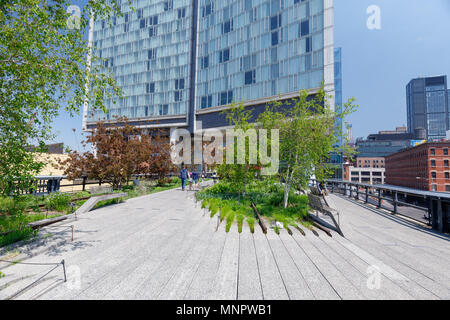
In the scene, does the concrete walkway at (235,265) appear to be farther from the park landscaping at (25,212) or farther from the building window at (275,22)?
the building window at (275,22)

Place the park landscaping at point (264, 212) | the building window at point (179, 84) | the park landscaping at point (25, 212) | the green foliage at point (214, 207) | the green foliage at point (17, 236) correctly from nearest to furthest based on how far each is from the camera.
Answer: the green foliage at point (17, 236), the park landscaping at point (25, 212), the park landscaping at point (264, 212), the green foliage at point (214, 207), the building window at point (179, 84)

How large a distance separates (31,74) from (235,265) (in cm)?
625

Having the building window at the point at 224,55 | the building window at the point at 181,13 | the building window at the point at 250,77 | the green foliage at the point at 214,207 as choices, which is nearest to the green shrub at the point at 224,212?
the green foliage at the point at 214,207

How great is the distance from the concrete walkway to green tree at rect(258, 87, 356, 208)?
3.05 metres

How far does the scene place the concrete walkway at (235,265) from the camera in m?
3.13

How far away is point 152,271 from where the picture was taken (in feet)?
12.2

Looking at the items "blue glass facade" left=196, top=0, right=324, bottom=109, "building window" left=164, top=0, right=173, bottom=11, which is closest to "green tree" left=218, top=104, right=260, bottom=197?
"blue glass facade" left=196, top=0, right=324, bottom=109

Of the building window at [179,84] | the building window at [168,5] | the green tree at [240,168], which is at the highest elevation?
the building window at [168,5]

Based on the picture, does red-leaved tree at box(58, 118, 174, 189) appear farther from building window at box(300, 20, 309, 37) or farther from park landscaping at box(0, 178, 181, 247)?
building window at box(300, 20, 309, 37)

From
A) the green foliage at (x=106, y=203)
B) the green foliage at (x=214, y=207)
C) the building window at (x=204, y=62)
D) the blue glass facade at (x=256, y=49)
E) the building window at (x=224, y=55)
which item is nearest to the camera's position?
the green foliage at (x=214, y=207)

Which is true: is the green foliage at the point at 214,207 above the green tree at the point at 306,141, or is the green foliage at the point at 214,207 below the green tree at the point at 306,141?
below

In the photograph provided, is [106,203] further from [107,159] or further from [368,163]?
[368,163]

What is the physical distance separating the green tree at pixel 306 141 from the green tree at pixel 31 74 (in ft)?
23.9
